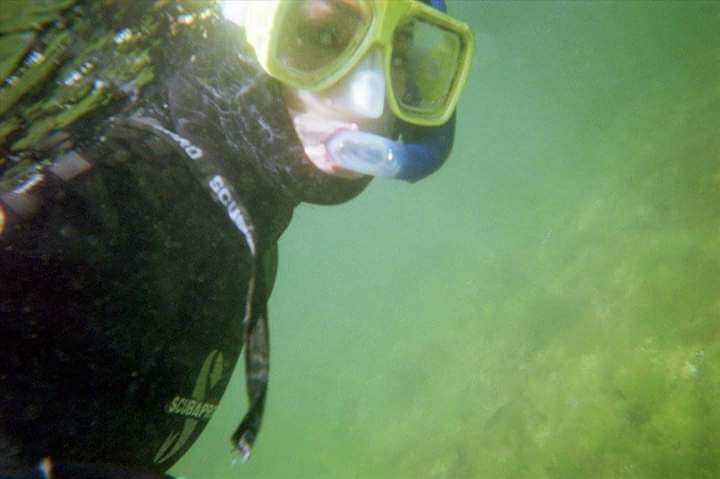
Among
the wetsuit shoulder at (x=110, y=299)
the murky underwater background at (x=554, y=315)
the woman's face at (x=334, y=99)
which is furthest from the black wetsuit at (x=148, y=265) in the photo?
the murky underwater background at (x=554, y=315)

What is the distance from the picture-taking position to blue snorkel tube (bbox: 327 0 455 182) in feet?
7.16

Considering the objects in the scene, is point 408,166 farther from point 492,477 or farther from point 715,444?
point 492,477

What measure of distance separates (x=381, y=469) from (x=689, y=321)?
8.39 metres

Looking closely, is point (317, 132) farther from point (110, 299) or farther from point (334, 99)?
point (110, 299)

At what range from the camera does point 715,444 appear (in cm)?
582

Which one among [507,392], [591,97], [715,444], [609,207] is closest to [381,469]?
[507,392]

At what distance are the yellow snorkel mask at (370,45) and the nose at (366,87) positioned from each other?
41mm

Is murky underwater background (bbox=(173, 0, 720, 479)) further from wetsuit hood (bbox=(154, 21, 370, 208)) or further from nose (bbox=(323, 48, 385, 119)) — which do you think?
wetsuit hood (bbox=(154, 21, 370, 208))

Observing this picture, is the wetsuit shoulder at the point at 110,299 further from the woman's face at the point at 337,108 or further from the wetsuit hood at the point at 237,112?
the woman's face at the point at 337,108

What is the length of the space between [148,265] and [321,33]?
4.65ft

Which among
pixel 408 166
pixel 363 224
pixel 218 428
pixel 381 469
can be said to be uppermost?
pixel 408 166

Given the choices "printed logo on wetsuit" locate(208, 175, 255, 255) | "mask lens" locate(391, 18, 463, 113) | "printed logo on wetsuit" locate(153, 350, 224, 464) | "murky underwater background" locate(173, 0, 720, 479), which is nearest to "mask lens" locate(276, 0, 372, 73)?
"mask lens" locate(391, 18, 463, 113)

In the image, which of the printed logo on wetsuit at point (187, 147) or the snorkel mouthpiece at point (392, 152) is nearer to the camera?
the printed logo on wetsuit at point (187, 147)

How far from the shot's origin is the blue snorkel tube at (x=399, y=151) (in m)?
2.18
